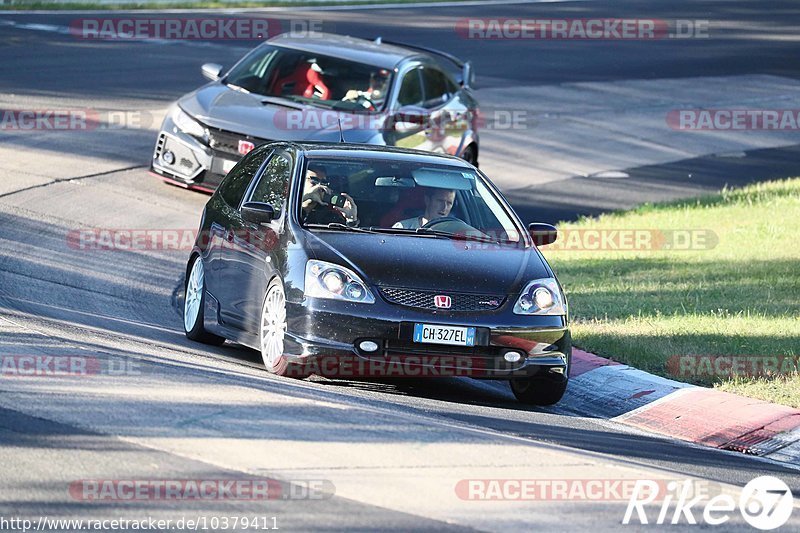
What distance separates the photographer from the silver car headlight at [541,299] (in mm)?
9344

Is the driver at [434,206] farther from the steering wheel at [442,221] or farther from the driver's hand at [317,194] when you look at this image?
the driver's hand at [317,194]

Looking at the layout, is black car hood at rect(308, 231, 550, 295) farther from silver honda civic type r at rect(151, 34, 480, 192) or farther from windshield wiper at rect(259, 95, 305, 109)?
windshield wiper at rect(259, 95, 305, 109)

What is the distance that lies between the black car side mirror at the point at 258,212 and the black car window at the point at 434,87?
6.97 metres

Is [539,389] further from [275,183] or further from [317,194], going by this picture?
[275,183]

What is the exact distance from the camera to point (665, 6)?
40750 millimetres

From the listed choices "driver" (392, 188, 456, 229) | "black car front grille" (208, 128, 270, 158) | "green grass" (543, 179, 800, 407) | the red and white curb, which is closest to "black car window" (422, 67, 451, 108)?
"green grass" (543, 179, 800, 407)

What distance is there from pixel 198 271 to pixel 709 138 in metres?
14.6

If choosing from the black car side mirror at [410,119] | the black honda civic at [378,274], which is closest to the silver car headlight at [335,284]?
the black honda civic at [378,274]

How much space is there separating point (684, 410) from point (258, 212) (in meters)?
3.27

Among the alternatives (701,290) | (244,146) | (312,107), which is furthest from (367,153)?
(312,107)

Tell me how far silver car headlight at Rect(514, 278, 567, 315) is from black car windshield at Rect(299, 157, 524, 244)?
28.5 inches

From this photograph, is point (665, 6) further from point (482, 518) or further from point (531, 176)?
point (482, 518)

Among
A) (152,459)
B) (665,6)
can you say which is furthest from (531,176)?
(665,6)

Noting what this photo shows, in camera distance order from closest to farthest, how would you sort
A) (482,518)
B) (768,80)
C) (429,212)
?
(482,518) → (429,212) → (768,80)
